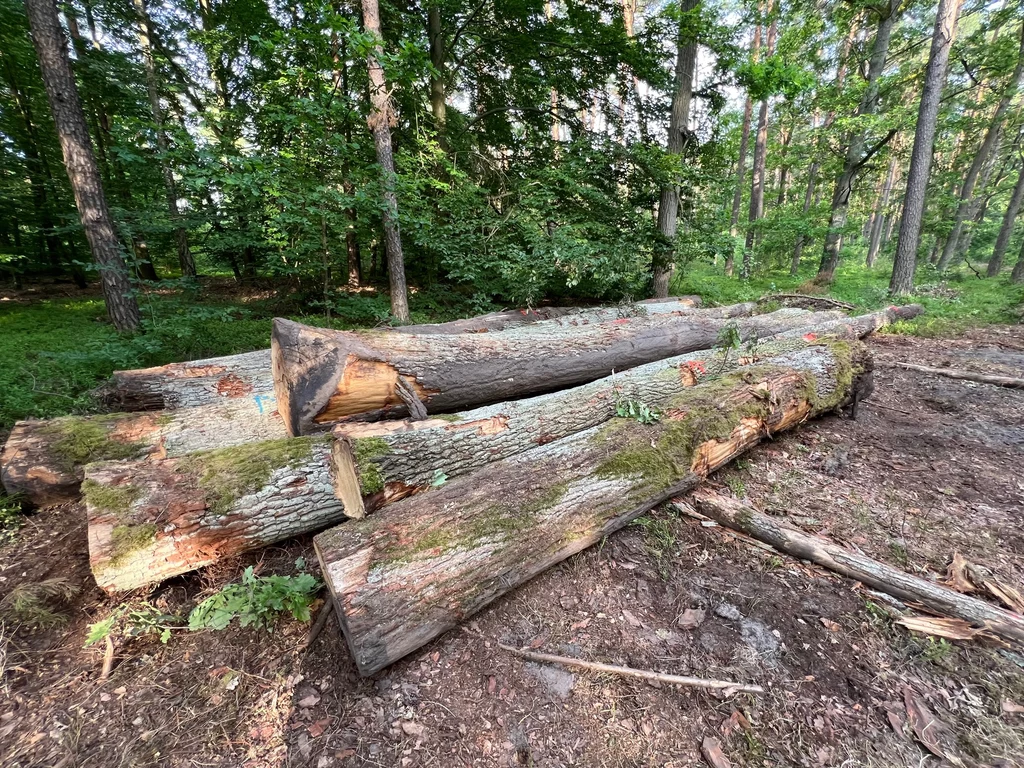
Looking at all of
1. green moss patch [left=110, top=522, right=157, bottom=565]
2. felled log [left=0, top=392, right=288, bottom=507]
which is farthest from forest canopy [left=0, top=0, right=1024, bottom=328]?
green moss patch [left=110, top=522, right=157, bottom=565]

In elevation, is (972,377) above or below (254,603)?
above

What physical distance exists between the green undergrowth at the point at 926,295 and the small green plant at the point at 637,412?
6925 millimetres

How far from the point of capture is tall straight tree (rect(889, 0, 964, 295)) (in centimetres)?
801

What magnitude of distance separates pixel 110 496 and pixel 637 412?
3449mm

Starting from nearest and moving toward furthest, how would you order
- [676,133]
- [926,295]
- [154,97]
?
[676,133], [154,97], [926,295]

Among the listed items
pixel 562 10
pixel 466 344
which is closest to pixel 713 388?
pixel 466 344

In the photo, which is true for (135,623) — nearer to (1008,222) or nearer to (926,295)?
(926,295)

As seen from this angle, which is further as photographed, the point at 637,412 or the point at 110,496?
the point at 637,412

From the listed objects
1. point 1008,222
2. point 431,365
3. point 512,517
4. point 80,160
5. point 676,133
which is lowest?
point 512,517

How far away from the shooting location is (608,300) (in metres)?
9.06

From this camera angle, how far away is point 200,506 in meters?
2.27

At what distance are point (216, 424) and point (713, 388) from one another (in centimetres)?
425

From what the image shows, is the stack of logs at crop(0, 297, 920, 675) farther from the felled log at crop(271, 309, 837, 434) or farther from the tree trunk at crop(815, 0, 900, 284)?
the tree trunk at crop(815, 0, 900, 284)

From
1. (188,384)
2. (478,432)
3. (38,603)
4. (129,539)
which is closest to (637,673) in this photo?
(478,432)
